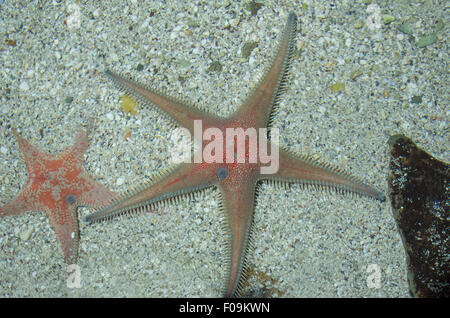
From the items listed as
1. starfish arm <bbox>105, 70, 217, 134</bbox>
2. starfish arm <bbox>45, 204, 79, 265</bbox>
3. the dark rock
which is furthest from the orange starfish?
the dark rock

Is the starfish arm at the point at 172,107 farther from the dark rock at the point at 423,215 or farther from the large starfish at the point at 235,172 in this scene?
the dark rock at the point at 423,215

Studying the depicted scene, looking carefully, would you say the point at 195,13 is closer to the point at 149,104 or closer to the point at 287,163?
the point at 149,104

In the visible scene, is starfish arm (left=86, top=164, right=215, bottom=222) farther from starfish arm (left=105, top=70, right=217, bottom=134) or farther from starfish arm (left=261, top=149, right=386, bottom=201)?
starfish arm (left=261, top=149, right=386, bottom=201)

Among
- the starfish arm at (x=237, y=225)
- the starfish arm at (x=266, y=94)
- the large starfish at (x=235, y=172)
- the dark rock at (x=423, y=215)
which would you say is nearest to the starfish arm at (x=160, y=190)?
the large starfish at (x=235, y=172)

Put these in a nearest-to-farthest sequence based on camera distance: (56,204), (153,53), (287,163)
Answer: (287,163), (56,204), (153,53)
